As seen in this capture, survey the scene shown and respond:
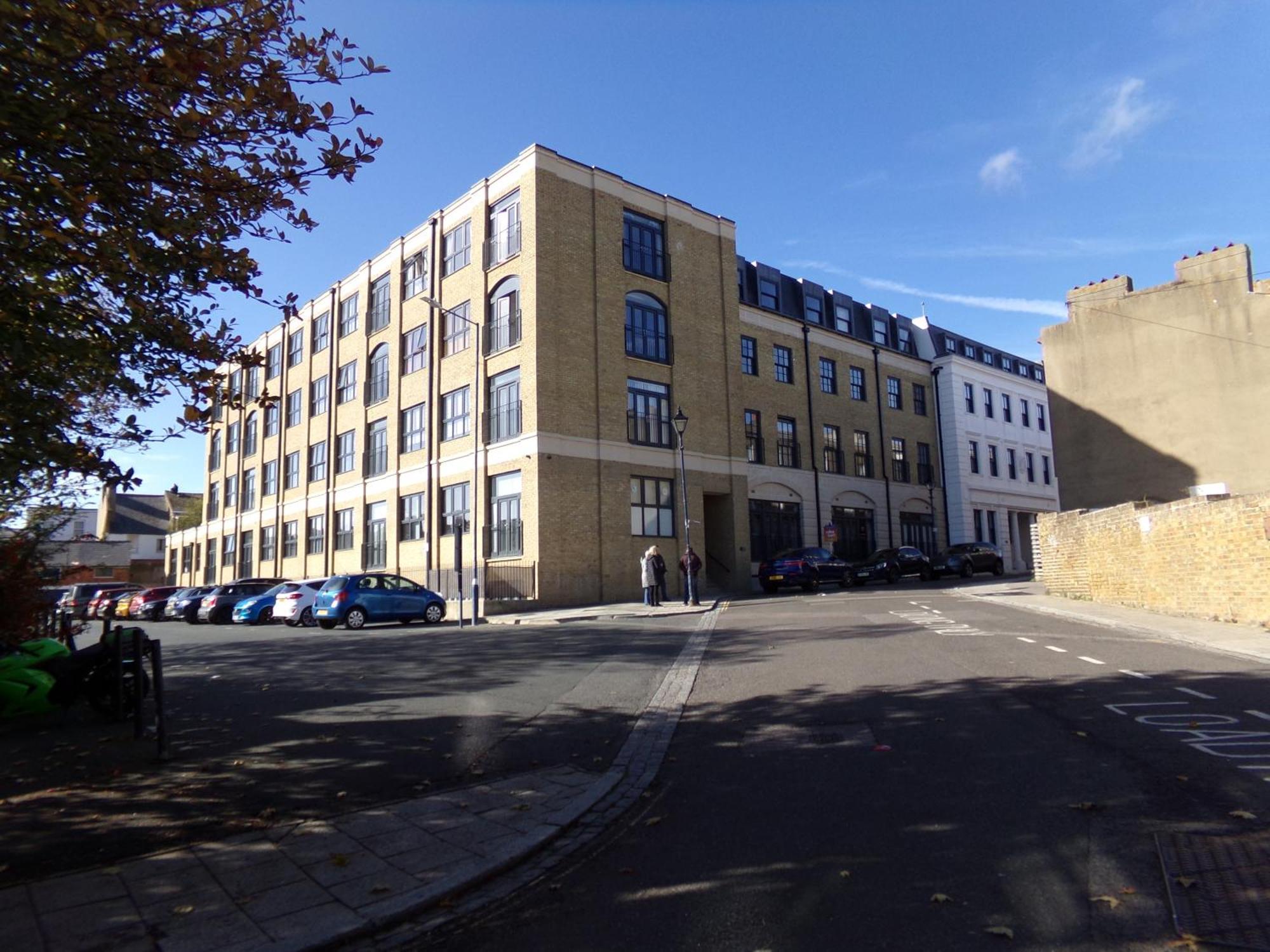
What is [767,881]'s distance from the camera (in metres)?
4.28

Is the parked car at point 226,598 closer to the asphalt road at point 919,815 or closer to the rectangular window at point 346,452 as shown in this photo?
the rectangular window at point 346,452

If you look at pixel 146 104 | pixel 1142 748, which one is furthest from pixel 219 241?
pixel 1142 748

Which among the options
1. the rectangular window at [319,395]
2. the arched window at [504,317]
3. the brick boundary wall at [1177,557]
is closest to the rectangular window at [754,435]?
the arched window at [504,317]

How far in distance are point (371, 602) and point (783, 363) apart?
23.3 meters

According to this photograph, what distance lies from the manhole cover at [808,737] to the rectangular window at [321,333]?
3836 centimetres

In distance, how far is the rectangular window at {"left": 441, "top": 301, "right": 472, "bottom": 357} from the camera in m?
31.6

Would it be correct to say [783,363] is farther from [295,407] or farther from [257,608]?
[295,407]

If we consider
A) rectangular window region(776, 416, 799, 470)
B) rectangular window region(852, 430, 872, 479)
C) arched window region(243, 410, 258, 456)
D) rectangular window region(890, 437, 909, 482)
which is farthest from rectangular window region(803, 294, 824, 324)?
arched window region(243, 410, 258, 456)

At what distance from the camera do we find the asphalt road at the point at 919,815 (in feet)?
12.4

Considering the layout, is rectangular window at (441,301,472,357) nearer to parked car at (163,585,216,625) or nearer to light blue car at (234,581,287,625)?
light blue car at (234,581,287,625)

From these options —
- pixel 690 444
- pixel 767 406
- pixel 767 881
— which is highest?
pixel 767 406

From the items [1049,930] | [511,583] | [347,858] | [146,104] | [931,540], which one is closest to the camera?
[1049,930]

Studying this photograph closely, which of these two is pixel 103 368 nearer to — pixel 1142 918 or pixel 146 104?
pixel 146 104

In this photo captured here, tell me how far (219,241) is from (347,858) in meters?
5.19
